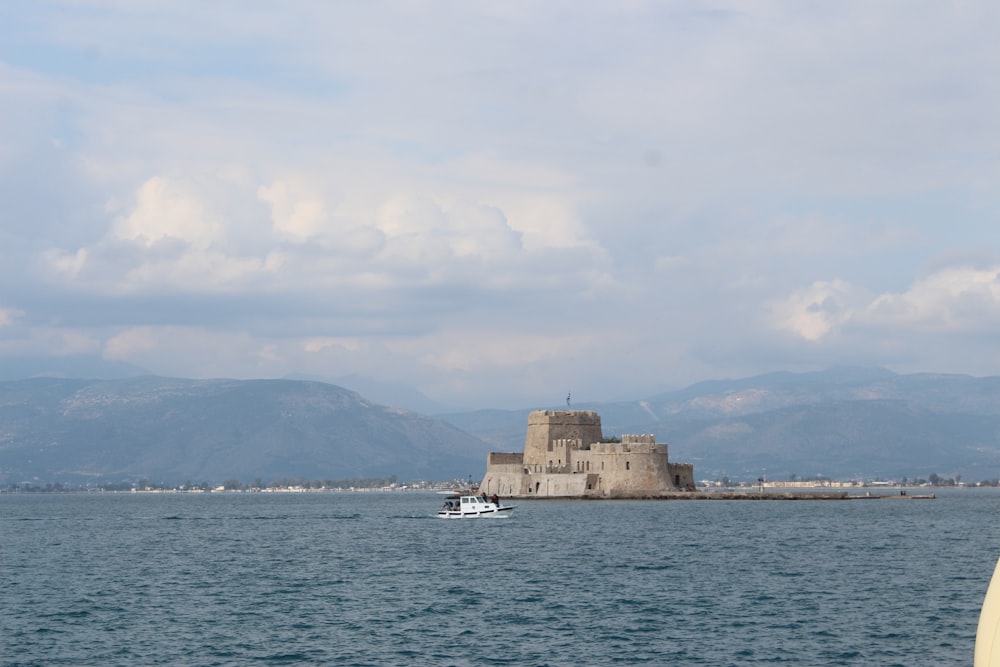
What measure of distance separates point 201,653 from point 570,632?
1116 centimetres

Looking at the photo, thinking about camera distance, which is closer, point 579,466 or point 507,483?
point 579,466

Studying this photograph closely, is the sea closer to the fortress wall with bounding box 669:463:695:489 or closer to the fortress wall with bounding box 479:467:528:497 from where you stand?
the fortress wall with bounding box 479:467:528:497

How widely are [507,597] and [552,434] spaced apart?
287ft

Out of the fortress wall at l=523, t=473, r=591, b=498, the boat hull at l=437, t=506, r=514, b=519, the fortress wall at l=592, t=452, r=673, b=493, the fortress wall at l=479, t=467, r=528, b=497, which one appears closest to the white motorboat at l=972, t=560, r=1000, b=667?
the boat hull at l=437, t=506, r=514, b=519

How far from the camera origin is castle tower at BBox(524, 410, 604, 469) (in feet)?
446

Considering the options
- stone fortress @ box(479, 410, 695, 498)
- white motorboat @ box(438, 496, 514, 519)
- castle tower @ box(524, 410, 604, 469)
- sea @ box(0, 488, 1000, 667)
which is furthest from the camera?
castle tower @ box(524, 410, 604, 469)

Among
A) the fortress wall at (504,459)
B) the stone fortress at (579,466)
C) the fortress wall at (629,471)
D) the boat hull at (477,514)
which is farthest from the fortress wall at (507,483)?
the boat hull at (477,514)

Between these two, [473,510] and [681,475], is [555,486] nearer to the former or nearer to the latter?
[681,475]

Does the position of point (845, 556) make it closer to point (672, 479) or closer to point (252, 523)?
point (252, 523)

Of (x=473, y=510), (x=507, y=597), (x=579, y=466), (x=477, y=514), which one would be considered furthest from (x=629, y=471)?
(x=507, y=597)

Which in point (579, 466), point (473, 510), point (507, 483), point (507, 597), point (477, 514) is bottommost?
point (507, 597)

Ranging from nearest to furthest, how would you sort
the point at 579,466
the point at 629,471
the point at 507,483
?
the point at 629,471 < the point at 579,466 < the point at 507,483

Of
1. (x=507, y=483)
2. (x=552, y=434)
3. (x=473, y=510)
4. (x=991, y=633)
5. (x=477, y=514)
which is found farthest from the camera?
(x=507, y=483)

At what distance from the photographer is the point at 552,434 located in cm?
13638
